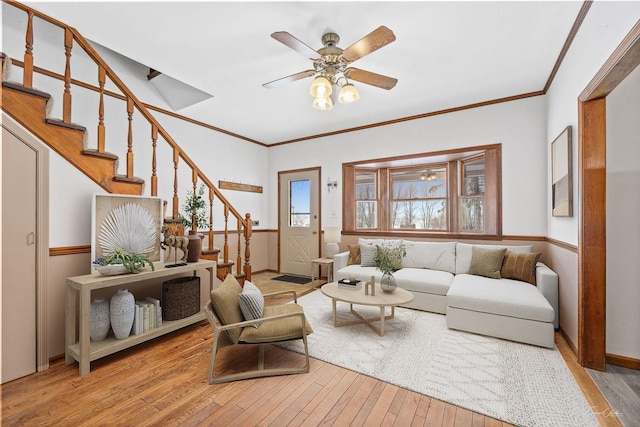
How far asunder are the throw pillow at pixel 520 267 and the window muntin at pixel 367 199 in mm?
A: 2203

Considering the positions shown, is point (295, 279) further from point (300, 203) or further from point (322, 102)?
point (322, 102)

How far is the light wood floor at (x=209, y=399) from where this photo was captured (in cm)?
166

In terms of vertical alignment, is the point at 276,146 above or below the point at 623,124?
above

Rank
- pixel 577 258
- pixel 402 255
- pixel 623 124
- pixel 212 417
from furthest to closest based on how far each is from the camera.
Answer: pixel 402 255 < pixel 577 258 < pixel 623 124 < pixel 212 417

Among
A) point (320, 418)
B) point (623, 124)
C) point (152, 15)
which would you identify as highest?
point (152, 15)

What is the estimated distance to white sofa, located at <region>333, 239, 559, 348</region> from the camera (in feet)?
8.35

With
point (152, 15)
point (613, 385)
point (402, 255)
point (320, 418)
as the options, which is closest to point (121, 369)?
point (320, 418)

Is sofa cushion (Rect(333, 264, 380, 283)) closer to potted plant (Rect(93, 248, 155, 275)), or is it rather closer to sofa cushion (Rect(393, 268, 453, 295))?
sofa cushion (Rect(393, 268, 453, 295))

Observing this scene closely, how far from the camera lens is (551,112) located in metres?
3.29

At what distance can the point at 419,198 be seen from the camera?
4.80m

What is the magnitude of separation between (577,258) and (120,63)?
18.7 feet

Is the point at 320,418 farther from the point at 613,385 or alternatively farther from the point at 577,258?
the point at 577,258

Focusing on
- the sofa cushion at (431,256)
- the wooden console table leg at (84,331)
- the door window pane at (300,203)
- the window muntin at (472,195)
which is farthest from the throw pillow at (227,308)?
the window muntin at (472,195)

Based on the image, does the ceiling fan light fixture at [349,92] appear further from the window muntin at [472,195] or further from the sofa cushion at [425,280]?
the window muntin at [472,195]
